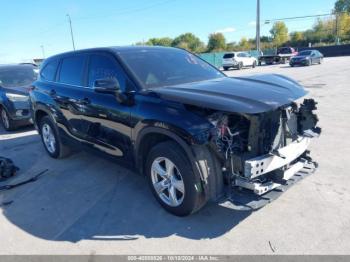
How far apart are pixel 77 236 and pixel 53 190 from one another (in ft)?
4.73

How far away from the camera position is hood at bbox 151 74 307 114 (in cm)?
289

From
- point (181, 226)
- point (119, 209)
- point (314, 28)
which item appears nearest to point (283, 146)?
point (181, 226)

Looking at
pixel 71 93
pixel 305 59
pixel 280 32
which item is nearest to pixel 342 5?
pixel 280 32

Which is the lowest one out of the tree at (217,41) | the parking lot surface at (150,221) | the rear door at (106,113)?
the parking lot surface at (150,221)

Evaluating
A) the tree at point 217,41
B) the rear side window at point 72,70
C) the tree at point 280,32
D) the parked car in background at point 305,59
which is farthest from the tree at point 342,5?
the rear side window at point 72,70

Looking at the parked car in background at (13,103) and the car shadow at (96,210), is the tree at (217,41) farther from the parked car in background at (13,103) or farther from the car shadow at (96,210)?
the car shadow at (96,210)

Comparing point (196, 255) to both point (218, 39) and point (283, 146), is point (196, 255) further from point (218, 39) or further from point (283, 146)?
point (218, 39)

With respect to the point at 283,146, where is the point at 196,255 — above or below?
below

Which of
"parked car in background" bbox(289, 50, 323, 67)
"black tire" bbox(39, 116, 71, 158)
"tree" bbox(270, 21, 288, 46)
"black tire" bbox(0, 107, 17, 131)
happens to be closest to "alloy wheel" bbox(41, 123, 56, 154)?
"black tire" bbox(39, 116, 71, 158)

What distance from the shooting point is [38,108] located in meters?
6.02

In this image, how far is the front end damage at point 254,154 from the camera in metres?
3.07

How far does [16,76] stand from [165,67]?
23.4 ft

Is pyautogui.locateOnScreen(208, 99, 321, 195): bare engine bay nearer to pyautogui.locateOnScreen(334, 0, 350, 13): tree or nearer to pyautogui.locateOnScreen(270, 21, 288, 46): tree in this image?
pyautogui.locateOnScreen(270, 21, 288, 46): tree

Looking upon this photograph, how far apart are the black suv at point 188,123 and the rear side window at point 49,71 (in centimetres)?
106
